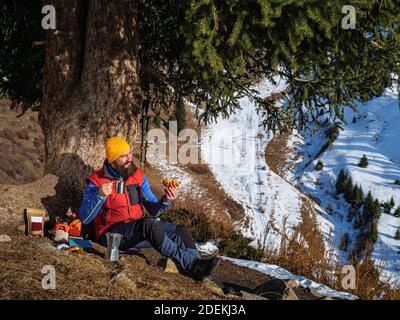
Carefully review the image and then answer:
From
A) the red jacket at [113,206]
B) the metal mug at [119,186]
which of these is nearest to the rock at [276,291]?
the red jacket at [113,206]

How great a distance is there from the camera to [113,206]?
5207 mm

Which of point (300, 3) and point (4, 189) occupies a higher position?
point (300, 3)

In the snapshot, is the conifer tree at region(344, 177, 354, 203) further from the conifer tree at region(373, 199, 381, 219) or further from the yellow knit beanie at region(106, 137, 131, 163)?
the yellow knit beanie at region(106, 137, 131, 163)

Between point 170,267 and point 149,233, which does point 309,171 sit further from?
point 149,233

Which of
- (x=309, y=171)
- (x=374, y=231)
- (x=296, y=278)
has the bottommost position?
(x=374, y=231)

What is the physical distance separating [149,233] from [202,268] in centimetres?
68

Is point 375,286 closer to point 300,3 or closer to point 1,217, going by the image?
point 300,3

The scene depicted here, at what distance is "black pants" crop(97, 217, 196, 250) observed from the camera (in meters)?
4.85

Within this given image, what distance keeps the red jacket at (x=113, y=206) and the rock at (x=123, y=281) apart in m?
1.37

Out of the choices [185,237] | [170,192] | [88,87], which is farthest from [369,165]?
[170,192]

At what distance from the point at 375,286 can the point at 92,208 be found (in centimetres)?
438

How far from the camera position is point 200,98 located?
9281mm

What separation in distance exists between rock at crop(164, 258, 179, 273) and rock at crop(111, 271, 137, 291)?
4.16ft

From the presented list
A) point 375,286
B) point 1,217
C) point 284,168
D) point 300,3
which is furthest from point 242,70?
point 284,168
